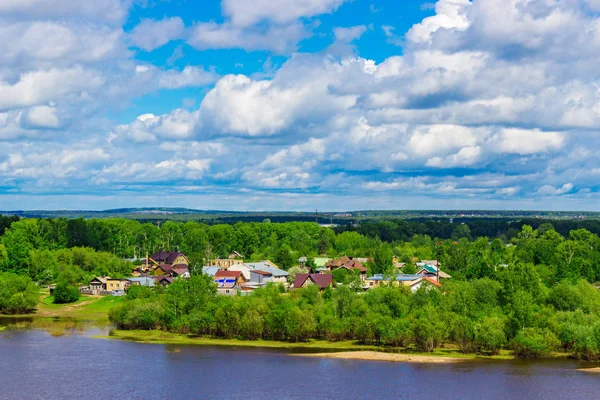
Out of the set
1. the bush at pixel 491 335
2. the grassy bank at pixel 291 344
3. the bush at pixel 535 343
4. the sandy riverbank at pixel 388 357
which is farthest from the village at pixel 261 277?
the bush at pixel 535 343

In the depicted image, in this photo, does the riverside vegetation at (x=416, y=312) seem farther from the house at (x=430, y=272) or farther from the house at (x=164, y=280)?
the house at (x=164, y=280)

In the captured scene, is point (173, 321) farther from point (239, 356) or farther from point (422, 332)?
point (422, 332)

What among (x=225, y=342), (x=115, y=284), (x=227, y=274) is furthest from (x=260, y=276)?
(x=225, y=342)

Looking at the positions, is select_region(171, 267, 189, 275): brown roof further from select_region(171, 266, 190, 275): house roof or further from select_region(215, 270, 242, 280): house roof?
select_region(215, 270, 242, 280): house roof

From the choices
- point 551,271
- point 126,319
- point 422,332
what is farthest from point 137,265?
point 422,332

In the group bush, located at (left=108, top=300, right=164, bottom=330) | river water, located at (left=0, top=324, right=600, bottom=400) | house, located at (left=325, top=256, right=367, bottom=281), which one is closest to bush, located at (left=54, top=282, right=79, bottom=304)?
bush, located at (left=108, top=300, right=164, bottom=330)

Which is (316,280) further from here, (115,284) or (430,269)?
(115,284)
